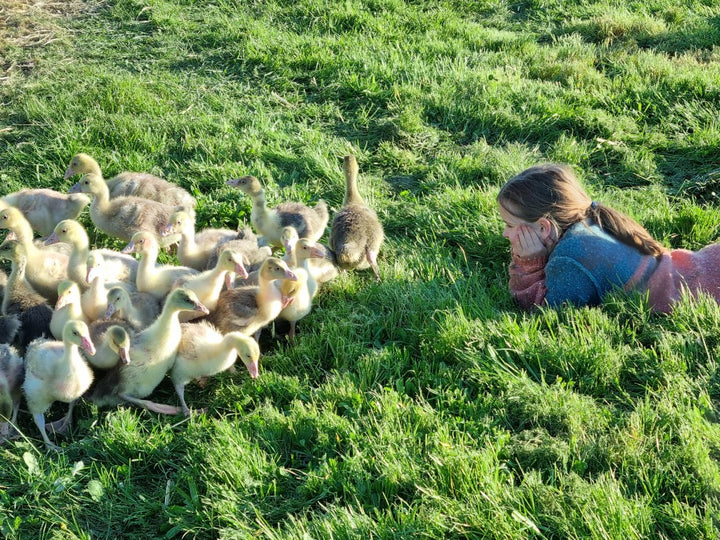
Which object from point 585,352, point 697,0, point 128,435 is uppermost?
point 697,0

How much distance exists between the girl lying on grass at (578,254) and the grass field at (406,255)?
0.20 metres

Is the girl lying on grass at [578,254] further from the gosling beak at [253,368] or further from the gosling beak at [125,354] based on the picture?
the gosling beak at [125,354]

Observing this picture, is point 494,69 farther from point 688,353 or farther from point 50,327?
point 50,327

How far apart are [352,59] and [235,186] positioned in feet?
9.93

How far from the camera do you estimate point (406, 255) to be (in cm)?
582

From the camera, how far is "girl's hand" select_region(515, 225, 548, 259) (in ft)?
16.2

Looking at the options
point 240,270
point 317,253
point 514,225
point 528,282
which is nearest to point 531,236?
point 514,225

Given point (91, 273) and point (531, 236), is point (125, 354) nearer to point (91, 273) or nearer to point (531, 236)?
point (91, 273)

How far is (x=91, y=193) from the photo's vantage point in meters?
6.25

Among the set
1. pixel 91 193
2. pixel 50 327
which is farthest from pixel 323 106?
pixel 50 327

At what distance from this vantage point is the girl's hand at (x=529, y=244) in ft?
16.2

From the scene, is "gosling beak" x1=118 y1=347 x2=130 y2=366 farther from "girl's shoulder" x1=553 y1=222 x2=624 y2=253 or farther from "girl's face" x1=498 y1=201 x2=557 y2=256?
"girl's shoulder" x1=553 y1=222 x2=624 y2=253

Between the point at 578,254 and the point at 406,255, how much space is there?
1511 millimetres

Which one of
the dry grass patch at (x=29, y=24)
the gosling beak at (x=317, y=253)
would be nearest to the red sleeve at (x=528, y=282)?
the gosling beak at (x=317, y=253)
